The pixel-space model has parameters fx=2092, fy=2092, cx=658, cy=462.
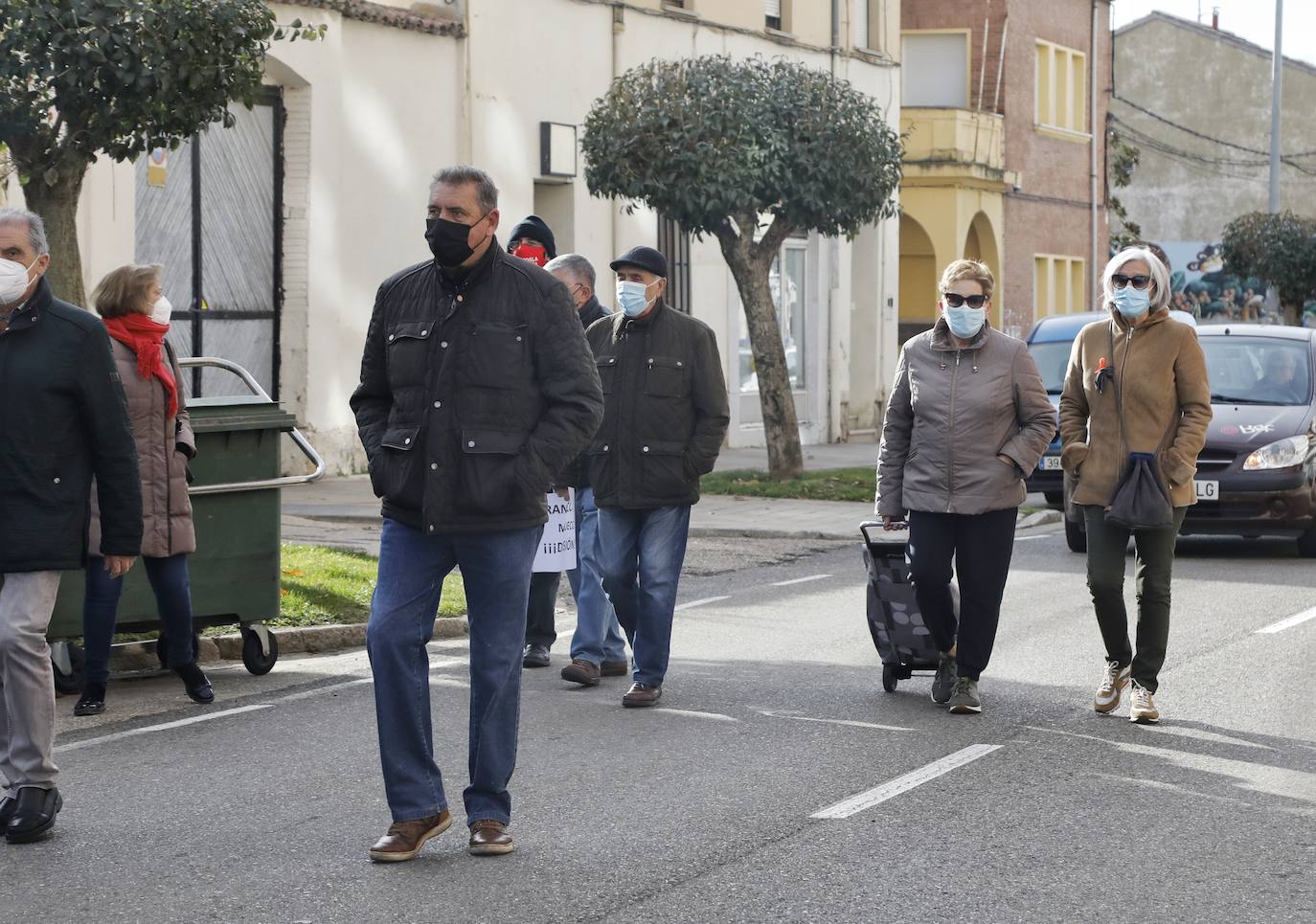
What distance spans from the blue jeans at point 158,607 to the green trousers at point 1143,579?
3793mm

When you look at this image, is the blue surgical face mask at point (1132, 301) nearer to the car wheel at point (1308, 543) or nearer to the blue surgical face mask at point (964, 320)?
the blue surgical face mask at point (964, 320)

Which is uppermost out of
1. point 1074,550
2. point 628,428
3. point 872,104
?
point 872,104

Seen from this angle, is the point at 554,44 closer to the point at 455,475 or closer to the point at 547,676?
the point at 547,676

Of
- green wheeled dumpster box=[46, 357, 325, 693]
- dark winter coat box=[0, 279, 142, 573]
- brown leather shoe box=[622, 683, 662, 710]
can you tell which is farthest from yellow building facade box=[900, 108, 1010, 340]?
dark winter coat box=[0, 279, 142, 573]

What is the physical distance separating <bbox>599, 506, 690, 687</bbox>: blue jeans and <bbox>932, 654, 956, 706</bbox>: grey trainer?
114 cm

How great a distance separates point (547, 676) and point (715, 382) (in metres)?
1.65

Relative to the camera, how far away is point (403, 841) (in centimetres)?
601

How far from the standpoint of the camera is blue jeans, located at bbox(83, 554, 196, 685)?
337 inches

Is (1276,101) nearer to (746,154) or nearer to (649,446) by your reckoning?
(746,154)

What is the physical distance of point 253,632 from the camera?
9844mm

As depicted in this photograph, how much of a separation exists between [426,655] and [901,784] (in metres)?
1.97

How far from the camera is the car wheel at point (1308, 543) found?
15.3 metres

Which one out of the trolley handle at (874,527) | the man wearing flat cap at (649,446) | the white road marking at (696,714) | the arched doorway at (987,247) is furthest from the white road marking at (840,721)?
the arched doorway at (987,247)

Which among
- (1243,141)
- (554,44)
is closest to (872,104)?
(554,44)
